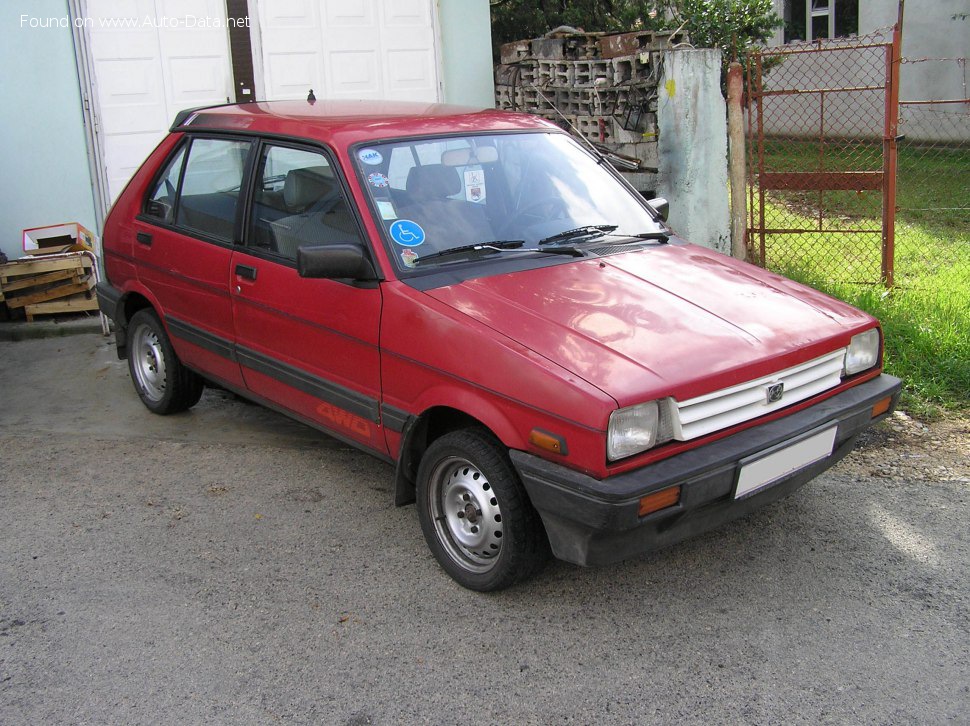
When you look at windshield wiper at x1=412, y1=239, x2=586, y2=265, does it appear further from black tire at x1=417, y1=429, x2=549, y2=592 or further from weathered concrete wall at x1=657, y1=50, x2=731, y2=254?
weathered concrete wall at x1=657, y1=50, x2=731, y2=254

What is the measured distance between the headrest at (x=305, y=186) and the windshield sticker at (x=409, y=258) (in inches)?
20.8

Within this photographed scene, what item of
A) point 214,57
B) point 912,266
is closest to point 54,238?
point 214,57

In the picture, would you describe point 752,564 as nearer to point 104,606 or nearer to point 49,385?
point 104,606

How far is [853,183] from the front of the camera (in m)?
7.21

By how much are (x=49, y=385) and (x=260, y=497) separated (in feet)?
8.63

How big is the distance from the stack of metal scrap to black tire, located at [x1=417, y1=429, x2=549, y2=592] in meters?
5.10

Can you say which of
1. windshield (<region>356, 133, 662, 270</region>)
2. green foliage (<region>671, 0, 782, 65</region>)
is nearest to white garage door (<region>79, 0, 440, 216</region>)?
green foliage (<region>671, 0, 782, 65</region>)

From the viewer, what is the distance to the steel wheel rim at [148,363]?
571 cm

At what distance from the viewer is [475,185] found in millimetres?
4328

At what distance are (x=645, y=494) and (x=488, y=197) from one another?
1704mm

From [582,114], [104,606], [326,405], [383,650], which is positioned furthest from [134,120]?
[383,650]

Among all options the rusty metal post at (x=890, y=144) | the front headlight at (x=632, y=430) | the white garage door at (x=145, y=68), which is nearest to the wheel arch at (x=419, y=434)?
the front headlight at (x=632, y=430)

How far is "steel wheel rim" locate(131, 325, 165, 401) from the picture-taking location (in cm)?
571

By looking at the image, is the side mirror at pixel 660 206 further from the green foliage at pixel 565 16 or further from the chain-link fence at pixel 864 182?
the green foliage at pixel 565 16
